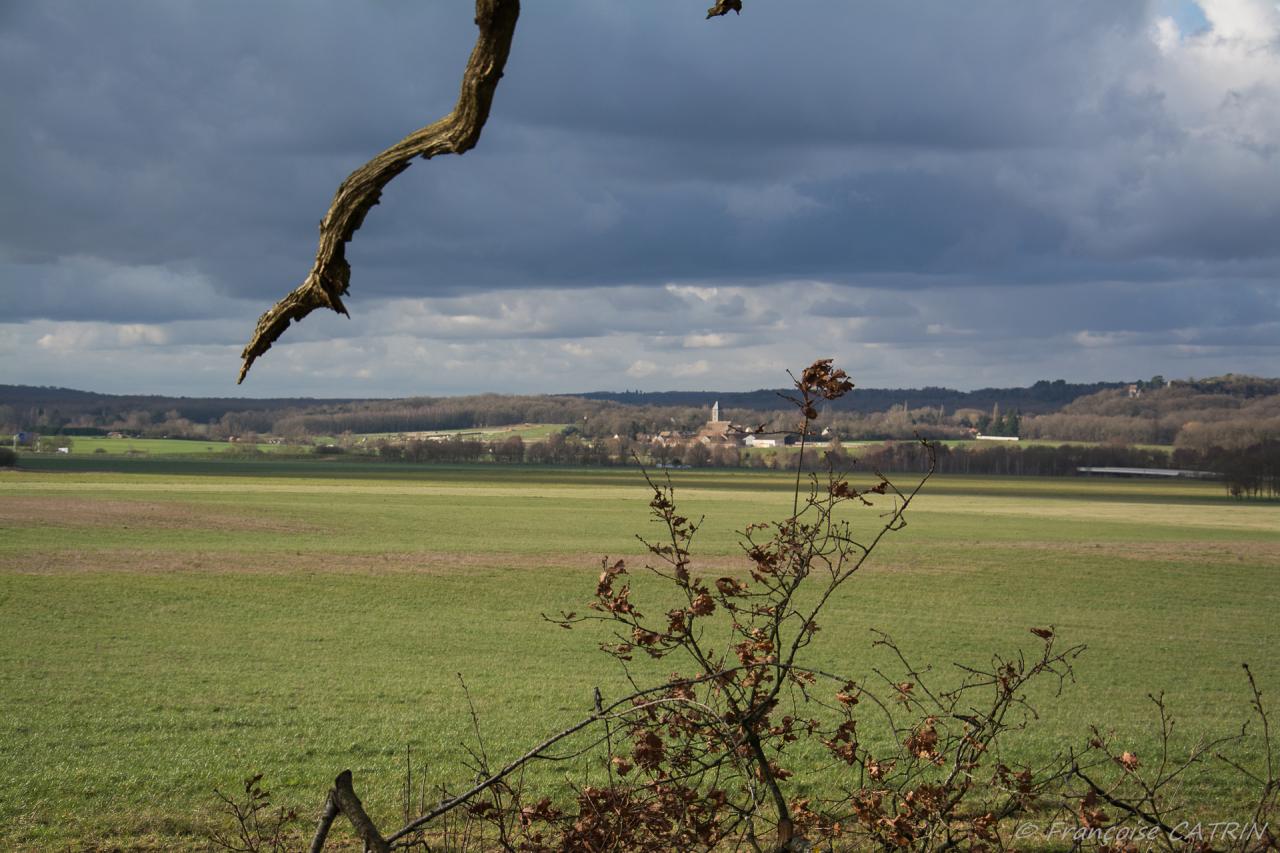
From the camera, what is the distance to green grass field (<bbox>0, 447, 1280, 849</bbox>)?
13.8 meters

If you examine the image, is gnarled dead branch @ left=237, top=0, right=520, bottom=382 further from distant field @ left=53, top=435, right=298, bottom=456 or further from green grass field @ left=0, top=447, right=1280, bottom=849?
distant field @ left=53, top=435, right=298, bottom=456

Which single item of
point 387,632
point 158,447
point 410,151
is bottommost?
point 387,632

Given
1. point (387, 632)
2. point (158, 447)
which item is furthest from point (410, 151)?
point (158, 447)

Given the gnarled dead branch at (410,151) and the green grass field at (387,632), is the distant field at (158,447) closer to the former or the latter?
the green grass field at (387,632)

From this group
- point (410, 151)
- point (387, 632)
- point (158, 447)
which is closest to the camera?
point (410, 151)

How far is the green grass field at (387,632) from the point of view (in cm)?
1382

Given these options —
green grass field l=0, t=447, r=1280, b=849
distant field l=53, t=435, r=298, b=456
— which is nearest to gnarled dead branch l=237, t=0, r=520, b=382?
green grass field l=0, t=447, r=1280, b=849

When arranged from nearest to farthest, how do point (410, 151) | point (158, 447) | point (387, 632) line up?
point (410, 151)
point (387, 632)
point (158, 447)

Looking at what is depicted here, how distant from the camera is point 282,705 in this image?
712 inches

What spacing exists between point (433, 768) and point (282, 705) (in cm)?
521

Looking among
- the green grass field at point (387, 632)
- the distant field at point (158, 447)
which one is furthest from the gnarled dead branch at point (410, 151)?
the distant field at point (158, 447)

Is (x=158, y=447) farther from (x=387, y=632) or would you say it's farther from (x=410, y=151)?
(x=410, y=151)

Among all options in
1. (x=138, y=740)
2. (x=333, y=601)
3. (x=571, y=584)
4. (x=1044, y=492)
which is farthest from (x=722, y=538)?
(x=1044, y=492)

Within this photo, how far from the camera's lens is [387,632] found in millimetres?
27203
